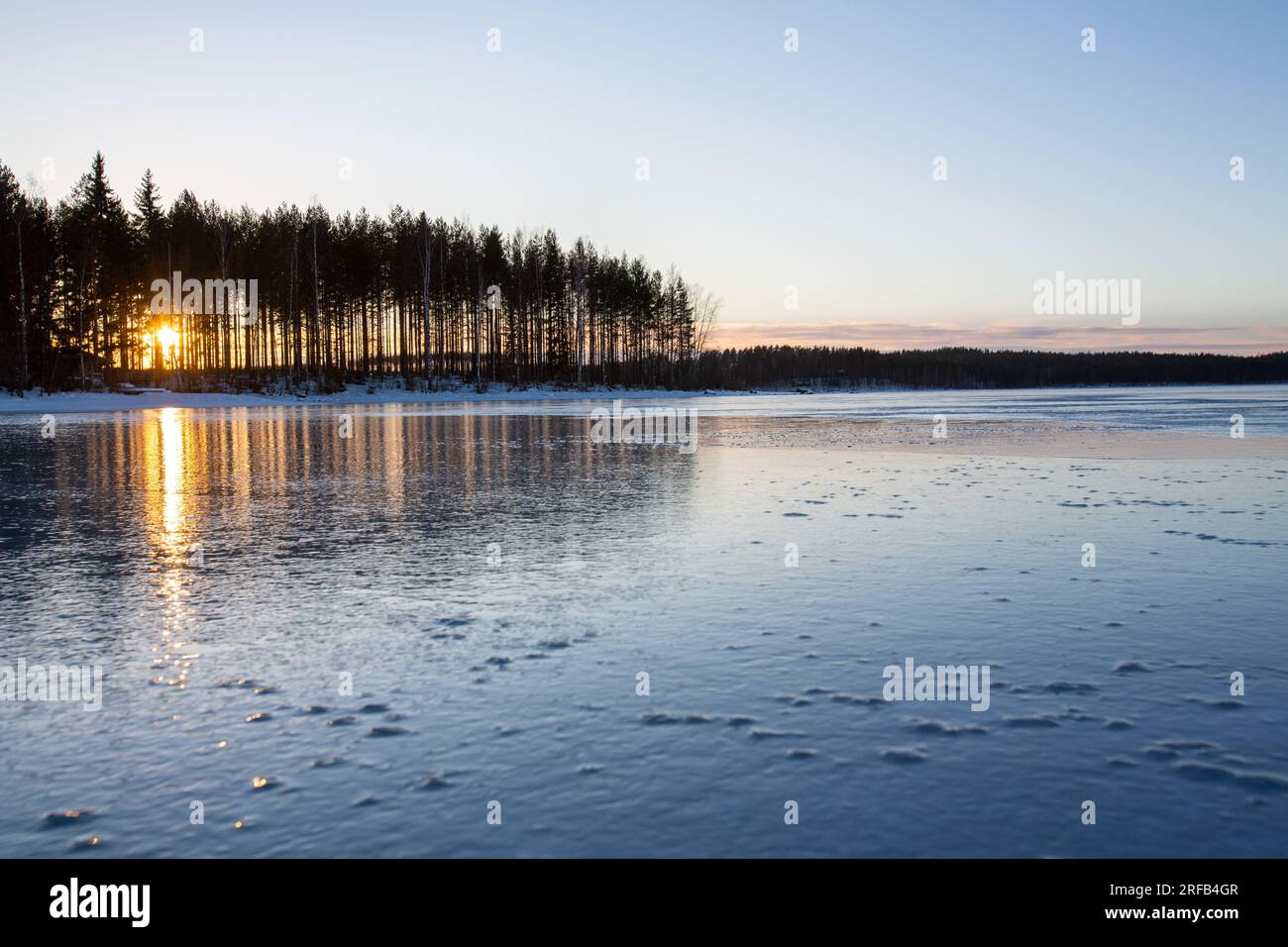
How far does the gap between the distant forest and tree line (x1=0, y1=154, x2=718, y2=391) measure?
7.3 inches

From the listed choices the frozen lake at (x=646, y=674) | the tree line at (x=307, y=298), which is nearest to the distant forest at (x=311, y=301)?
the tree line at (x=307, y=298)

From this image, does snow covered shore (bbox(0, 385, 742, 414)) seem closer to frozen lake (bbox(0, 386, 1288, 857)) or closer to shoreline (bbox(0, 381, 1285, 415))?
shoreline (bbox(0, 381, 1285, 415))

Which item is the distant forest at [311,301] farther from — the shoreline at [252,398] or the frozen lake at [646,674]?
the frozen lake at [646,674]

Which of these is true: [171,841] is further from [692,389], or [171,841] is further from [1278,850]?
[692,389]

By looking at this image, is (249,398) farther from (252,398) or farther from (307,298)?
(307,298)

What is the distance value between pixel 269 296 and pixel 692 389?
154ft

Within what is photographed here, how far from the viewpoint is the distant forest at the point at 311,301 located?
59.9m

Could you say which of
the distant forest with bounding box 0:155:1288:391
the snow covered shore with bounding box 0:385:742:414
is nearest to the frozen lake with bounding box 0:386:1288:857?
the snow covered shore with bounding box 0:385:742:414

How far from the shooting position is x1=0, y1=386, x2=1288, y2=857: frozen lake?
3701 mm

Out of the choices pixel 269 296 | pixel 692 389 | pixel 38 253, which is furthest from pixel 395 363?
pixel 38 253

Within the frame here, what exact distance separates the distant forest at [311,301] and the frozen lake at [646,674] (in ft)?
168

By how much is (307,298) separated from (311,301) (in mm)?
398

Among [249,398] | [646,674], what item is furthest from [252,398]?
[646,674]

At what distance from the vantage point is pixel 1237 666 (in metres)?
5.80
